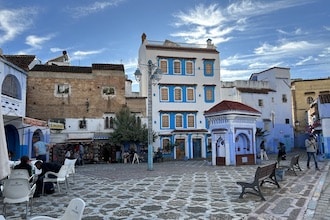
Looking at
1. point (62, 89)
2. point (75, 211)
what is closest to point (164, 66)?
point (62, 89)

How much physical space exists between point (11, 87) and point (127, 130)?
11923 mm

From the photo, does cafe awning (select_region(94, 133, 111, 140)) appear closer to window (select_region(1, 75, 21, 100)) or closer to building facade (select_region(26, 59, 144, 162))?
building facade (select_region(26, 59, 144, 162))

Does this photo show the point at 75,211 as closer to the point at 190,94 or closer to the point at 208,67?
the point at 190,94

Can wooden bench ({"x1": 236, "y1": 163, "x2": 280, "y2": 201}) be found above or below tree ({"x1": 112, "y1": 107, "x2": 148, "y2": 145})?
below

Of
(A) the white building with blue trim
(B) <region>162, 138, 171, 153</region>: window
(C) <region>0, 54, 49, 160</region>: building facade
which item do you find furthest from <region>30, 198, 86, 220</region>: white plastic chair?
(A) the white building with blue trim

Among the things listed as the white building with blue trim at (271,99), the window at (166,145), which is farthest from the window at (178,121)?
the white building with blue trim at (271,99)

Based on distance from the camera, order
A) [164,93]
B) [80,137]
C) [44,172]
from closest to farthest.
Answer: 1. [44,172]
2. [80,137]
3. [164,93]

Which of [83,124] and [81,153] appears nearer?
[81,153]

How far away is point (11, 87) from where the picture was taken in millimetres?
19047

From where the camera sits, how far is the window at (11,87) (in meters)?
17.9

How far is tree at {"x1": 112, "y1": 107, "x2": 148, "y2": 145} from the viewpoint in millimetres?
28931

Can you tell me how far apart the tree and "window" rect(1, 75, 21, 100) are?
10770 mm

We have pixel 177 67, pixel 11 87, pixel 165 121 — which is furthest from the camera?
pixel 177 67

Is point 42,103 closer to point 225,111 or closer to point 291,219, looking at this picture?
point 225,111
